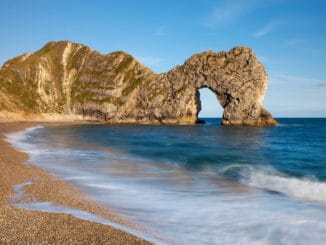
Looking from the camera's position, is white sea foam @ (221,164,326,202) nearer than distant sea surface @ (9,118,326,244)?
No

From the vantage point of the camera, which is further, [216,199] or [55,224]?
[216,199]

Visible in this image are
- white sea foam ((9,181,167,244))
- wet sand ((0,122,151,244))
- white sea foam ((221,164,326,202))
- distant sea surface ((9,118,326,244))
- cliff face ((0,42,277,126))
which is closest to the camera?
wet sand ((0,122,151,244))

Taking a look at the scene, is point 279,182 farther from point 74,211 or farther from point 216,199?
point 74,211

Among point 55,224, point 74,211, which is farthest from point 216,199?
point 55,224

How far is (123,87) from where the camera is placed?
409ft

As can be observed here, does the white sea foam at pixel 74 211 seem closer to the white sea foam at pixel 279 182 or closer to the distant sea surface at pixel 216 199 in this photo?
the distant sea surface at pixel 216 199

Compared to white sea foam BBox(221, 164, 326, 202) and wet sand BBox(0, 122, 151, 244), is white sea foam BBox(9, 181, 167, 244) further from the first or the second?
white sea foam BBox(221, 164, 326, 202)

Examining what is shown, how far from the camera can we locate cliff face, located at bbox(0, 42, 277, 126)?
104062 millimetres

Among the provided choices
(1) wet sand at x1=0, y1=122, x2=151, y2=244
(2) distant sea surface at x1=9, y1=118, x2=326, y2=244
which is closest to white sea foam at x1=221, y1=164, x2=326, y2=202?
(2) distant sea surface at x1=9, y1=118, x2=326, y2=244

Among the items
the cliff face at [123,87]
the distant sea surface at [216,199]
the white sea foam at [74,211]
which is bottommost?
the distant sea surface at [216,199]

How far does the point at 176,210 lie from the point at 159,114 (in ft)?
334

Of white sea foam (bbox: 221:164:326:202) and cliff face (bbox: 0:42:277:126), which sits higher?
cliff face (bbox: 0:42:277:126)

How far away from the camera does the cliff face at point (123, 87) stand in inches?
4097

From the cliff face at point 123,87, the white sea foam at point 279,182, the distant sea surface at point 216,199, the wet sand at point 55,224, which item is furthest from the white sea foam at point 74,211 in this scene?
the cliff face at point 123,87
